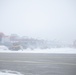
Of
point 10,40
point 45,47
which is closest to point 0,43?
point 10,40

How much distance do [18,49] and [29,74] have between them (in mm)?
20807

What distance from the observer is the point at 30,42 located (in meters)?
32.2

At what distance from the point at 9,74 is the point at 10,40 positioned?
80.1ft

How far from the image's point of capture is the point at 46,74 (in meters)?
7.91

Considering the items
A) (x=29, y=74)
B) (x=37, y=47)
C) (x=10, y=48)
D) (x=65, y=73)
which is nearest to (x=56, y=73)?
(x=65, y=73)

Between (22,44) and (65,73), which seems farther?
(22,44)

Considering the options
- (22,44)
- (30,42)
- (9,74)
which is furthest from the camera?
(30,42)

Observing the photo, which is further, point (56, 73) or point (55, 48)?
→ point (55, 48)

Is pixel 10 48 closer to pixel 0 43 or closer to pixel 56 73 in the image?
pixel 0 43

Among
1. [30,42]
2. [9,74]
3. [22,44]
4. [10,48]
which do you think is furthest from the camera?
[30,42]

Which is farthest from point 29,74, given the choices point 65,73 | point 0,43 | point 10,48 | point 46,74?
point 0,43

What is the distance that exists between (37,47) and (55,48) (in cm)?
314

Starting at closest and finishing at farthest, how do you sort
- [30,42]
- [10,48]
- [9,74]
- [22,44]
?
[9,74], [10,48], [22,44], [30,42]

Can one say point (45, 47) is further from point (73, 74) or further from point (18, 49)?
point (73, 74)
